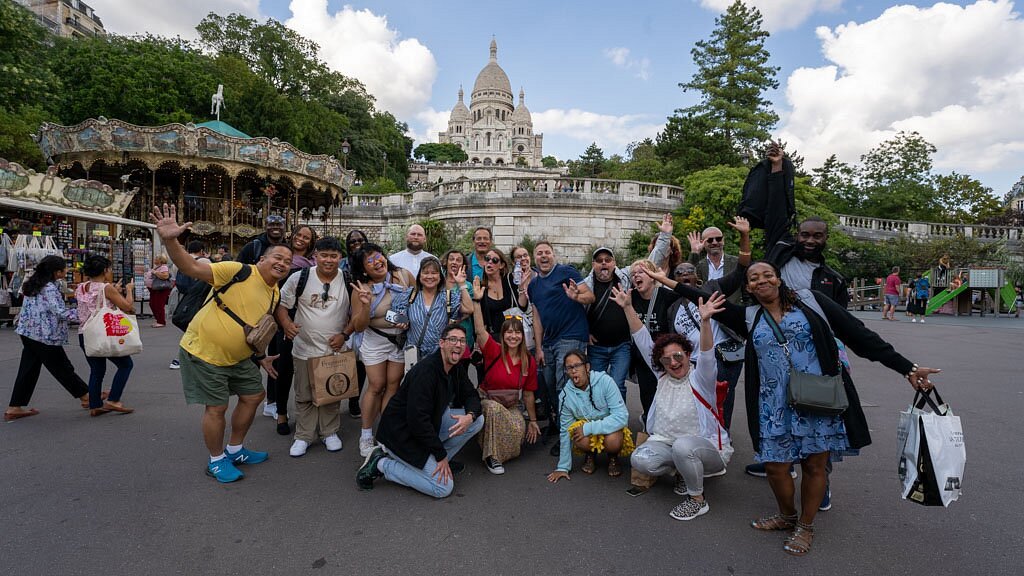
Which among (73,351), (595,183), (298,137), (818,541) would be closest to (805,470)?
(818,541)

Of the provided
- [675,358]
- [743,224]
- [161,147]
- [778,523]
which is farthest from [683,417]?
[161,147]

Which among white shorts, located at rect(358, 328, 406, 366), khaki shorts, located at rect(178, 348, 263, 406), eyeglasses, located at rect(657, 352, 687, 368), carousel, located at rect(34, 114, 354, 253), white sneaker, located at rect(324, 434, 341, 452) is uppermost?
carousel, located at rect(34, 114, 354, 253)

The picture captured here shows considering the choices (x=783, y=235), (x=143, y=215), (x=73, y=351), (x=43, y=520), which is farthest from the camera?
(x=143, y=215)

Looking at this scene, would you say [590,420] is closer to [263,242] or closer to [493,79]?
[263,242]

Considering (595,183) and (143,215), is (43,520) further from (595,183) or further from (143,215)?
(595,183)

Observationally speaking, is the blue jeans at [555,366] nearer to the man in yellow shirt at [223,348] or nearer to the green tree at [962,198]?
the man in yellow shirt at [223,348]

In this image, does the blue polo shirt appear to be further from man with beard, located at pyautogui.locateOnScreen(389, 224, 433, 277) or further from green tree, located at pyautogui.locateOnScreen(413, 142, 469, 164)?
green tree, located at pyautogui.locateOnScreen(413, 142, 469, 164)

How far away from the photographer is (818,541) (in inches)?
114

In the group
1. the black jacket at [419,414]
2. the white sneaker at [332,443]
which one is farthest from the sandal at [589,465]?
the white sneaker at [332,443]

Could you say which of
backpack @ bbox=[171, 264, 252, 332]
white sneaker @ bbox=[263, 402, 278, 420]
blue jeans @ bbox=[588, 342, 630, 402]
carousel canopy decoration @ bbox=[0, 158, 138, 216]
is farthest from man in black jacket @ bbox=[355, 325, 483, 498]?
carousel canopy decoration @ bbox=[0, 158, 138, 216]

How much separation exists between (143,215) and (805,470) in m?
23.1

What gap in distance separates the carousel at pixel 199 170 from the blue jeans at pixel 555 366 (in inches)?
530

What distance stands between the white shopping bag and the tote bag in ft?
20.7

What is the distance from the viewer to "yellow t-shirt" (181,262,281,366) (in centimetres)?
352
